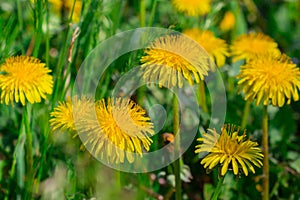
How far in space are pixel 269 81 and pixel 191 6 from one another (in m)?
0.65

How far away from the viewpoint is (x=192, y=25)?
1.88 metres

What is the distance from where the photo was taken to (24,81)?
42.5 inches

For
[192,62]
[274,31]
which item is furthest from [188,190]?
[274,31]

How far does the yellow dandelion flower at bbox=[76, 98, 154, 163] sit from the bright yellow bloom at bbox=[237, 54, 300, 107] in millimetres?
279

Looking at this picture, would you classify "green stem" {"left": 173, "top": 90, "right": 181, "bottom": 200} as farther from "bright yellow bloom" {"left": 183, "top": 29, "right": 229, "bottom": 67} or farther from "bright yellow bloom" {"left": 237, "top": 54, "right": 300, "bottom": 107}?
"bright yellow bloom" {"left": 183, "top": 29, "right": 229, "bottom": 67}

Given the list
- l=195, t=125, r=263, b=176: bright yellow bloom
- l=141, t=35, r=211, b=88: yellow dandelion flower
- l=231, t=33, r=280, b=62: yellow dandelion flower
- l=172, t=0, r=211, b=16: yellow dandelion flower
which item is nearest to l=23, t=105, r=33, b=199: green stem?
l=141, t=35, r=211, b=88: yellow dandelion flower

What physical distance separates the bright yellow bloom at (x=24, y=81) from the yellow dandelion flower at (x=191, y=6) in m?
0.69

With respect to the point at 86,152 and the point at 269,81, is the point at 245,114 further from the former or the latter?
the point at 86,152

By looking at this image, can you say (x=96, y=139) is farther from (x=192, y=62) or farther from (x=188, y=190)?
(x=188, y=190)

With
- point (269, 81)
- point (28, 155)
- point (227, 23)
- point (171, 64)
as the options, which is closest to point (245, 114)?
point (269, 81)

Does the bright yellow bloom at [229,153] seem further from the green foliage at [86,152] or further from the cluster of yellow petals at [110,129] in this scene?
the green foliage at [86,152]

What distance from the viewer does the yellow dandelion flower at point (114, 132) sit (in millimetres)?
921

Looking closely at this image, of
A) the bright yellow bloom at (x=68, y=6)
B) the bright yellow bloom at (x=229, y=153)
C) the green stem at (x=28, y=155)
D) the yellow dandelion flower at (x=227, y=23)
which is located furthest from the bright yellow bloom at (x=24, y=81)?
the yellow dandelion flower at (x=227, y=23)

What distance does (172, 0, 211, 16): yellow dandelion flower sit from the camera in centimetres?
170
